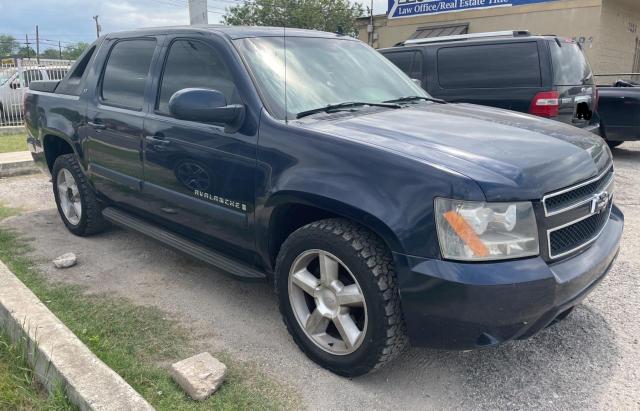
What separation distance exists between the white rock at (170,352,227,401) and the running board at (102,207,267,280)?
589 mm

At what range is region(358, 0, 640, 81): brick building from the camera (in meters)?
16.4

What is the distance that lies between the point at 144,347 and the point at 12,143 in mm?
9858

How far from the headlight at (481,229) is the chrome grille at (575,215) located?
6.5 inches

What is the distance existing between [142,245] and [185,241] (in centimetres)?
136

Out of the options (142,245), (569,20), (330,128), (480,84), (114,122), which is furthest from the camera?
(569,20)

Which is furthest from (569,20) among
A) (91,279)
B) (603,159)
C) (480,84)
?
(91,279)

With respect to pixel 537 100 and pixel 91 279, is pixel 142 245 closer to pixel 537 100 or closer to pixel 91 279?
pixel 91 279

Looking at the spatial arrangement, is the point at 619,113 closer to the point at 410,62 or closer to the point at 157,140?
the point at 410,62

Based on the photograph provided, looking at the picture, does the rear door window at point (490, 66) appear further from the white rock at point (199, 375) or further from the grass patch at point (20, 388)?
the grass patch at point (20, 388)

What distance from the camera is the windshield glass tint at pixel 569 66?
22.3ft

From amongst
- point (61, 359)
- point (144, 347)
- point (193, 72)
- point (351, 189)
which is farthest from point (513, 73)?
point (61, 359)

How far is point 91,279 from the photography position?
162 inches

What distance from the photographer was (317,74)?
3432 millimetres

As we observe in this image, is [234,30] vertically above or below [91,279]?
above
